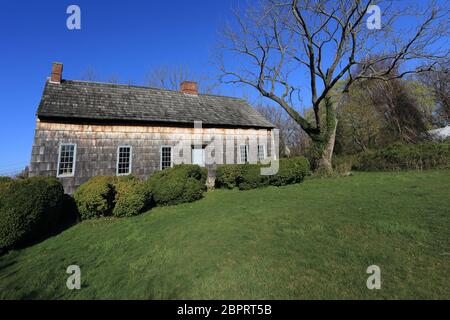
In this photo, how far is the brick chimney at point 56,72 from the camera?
47.7 ft

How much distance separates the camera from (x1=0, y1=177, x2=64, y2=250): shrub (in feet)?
24.2

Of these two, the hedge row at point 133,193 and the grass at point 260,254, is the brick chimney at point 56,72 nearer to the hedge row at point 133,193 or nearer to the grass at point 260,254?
the hedge row at point 133,193

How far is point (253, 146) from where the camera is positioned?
58.8 feet

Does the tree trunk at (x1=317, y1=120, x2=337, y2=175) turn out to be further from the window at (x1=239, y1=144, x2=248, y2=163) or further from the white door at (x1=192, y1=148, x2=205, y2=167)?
the white door at (x1=192, y1=148, x2=205, y2=167)

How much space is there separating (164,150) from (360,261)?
12905 millimetres

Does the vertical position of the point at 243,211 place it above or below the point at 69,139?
below

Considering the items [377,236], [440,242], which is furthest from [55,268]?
[440,242]

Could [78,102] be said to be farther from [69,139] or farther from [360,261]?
[360,261]

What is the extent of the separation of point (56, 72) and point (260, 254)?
16.6 m

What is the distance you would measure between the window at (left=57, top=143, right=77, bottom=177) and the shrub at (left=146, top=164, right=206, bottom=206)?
4.68 meters

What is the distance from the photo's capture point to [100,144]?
Result: 44.0 ft

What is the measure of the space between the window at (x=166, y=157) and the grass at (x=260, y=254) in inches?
251
